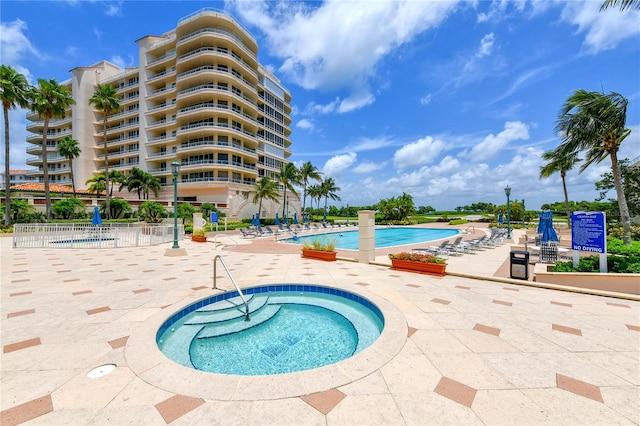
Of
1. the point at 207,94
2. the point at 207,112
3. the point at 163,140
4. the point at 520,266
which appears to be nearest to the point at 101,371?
the point at 520,266

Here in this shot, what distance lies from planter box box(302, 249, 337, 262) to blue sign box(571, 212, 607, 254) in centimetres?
760

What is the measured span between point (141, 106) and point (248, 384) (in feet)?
165

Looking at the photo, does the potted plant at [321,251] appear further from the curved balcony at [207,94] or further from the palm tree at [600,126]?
the curved balcony at [207,94]

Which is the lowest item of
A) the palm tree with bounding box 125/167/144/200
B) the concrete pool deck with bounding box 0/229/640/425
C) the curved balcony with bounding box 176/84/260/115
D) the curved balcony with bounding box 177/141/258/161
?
the concrete pool deck with bounding box 0/229/640/425

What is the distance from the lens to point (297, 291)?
6703 mm

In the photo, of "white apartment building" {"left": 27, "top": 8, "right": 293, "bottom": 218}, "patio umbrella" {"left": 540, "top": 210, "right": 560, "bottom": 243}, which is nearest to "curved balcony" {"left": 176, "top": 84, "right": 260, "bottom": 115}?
"white apartment building" {"left": 27, "top": 8, "right": 293, "bottom": 218}

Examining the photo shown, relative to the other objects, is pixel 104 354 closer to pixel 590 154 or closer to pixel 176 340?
pixel 176 340

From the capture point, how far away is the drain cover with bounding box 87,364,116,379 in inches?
112

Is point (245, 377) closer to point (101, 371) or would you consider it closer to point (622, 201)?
point (101, 371)

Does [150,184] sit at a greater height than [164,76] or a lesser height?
lesser

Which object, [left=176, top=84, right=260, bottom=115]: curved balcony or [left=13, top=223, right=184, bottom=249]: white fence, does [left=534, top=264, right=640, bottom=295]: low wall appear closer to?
[left=13, top=223, right=184, bottom=249]: white fence

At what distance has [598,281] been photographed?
21.3 feet

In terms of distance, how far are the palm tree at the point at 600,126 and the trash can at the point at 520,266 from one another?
627cm

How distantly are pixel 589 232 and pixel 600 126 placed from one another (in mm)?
6637
